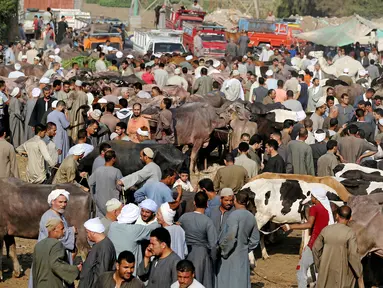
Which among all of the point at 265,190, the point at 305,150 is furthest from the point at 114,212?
the point at 305,150

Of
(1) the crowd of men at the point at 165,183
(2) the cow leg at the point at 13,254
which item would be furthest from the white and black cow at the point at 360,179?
(2) the cow leg at the point at 13,254

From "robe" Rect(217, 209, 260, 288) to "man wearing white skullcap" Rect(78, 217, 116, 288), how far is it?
168 centimetres

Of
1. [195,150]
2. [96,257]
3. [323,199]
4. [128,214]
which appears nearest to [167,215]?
[128,214]

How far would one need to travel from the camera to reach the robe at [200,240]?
34.9ft

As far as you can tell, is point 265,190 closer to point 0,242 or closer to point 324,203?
point 324,203

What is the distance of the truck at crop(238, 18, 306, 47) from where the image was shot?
44.0 m

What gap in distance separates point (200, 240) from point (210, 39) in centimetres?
2763

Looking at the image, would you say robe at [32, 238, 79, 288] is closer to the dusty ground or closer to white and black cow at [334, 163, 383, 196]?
the dusty ground

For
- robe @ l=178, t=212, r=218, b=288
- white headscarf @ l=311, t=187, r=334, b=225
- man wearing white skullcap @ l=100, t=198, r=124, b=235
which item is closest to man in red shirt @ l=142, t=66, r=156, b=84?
white headscarf @ l=311, t=187, r=334, b=225

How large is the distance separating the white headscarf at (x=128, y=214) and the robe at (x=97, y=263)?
0.70 metres

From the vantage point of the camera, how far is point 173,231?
10391 mm

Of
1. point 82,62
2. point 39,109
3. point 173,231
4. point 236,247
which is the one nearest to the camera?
point 173,231

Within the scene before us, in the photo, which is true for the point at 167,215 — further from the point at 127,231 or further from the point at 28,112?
the point at 28,112

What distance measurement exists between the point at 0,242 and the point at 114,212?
8.10 ft
